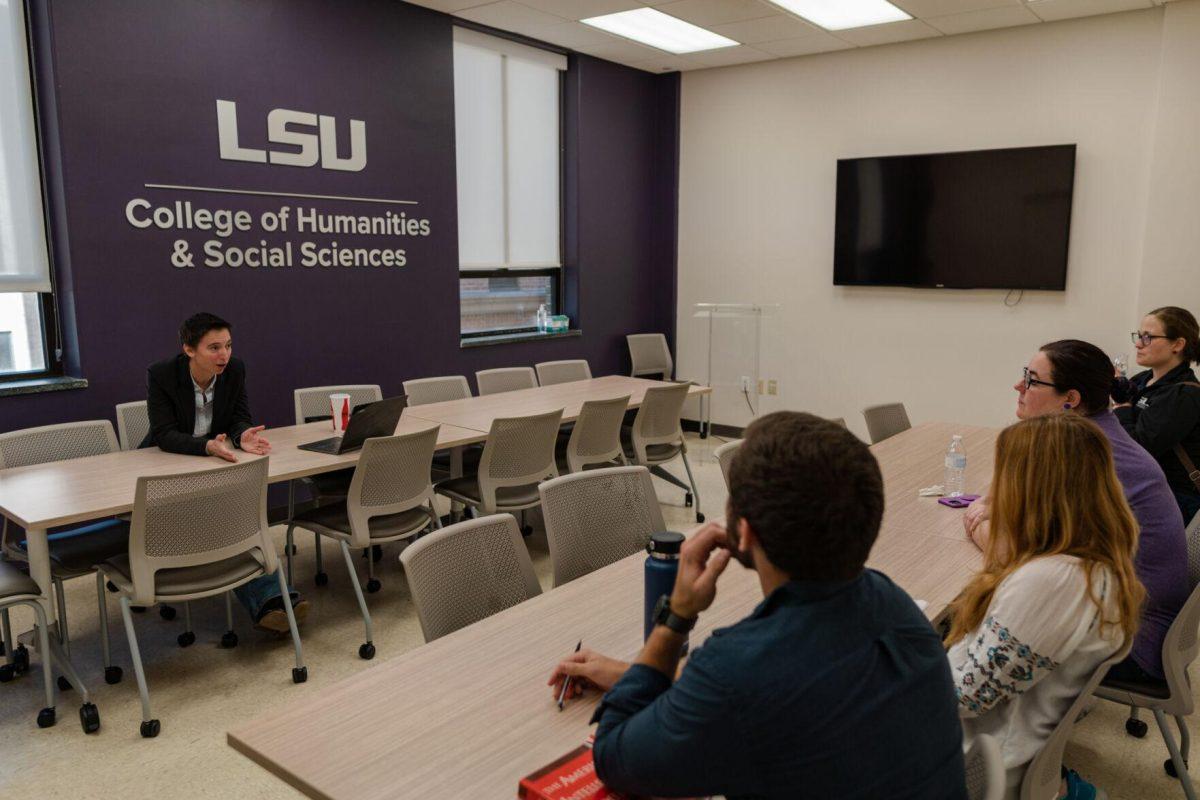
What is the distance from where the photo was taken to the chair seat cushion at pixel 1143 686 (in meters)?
2.23

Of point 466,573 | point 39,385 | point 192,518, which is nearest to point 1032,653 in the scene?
point 466,573

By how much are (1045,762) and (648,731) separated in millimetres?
1073

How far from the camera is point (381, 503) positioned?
3582 millimetres

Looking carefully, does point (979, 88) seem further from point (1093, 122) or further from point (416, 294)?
point (416, 294)

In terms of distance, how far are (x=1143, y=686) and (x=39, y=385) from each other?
4.65 meters

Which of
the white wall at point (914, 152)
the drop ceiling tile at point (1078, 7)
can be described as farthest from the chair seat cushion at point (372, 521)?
the drop ceiling tile at point (1078, 7)

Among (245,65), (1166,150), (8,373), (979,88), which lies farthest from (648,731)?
(979,88)

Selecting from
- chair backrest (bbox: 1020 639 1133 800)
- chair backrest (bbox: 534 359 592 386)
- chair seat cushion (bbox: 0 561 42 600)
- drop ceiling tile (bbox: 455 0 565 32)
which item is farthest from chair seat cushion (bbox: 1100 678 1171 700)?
drop ceiling tile (bbox: 455 0 565 32)

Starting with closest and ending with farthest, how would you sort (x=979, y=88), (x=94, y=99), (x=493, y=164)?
(x=94, y=99), (x=979, y=88), (x=493, y=164)

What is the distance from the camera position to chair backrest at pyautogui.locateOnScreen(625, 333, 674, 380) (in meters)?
7.68

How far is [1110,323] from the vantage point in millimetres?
5797

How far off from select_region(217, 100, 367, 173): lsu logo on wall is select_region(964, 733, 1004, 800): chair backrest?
474cm

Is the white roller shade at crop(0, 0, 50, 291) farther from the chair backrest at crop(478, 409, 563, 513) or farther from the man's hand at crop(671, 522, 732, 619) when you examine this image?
the man's hand at crop(671, 522, 732, 619)

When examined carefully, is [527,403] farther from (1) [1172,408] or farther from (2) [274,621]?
(1) [1172,408]
